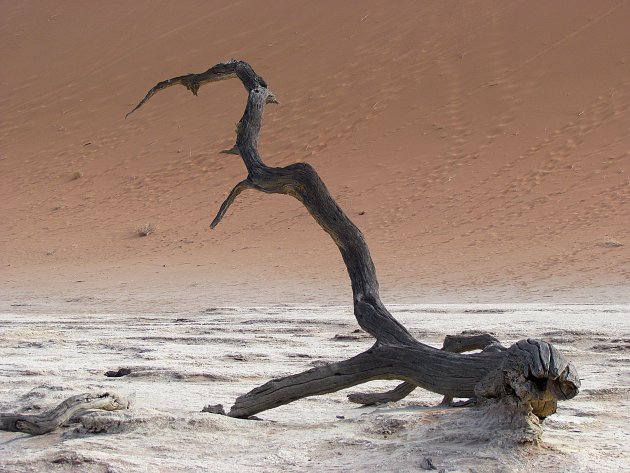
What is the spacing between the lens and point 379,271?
12.8m

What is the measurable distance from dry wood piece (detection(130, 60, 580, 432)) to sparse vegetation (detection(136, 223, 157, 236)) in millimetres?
A: 12206

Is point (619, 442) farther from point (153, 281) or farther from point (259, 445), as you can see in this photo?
point (153, 281)

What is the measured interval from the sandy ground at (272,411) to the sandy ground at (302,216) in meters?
0.02

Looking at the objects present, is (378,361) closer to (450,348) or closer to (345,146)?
(450,348)

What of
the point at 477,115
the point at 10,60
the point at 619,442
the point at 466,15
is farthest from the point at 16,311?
the point at 10,60

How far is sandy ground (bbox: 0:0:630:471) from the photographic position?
3715 mm

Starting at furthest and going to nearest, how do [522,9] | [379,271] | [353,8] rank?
1. [353,8]
2. [522,9]
3. [379,271]

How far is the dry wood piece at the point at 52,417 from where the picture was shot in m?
3.66

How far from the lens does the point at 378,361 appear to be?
3.74 meters

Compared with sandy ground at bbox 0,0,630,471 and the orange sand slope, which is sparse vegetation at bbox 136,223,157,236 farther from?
sandy ground at bbox 0,0,630,471

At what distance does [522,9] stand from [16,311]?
55.8 ft

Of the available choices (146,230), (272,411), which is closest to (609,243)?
(146,230)

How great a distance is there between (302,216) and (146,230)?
109 inches

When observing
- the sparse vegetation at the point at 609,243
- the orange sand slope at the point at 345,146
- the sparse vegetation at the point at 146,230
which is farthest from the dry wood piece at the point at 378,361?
the sparse vegetation at the point at 146,230
